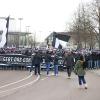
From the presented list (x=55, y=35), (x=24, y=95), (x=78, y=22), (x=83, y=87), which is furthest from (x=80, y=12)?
(x=24, y=95)

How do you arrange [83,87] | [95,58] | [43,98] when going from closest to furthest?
[43,98] < [83,87] < [95,58]

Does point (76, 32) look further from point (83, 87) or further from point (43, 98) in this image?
point (43, 98)

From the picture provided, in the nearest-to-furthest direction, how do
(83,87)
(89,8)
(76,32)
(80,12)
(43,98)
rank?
1. (43,98)
2. (83,87)
3. (89,8)
4. (80,12)
5. (76,32)

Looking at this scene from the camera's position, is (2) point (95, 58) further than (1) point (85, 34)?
No

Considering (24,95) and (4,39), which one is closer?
(24,95)

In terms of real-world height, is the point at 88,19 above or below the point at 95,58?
above

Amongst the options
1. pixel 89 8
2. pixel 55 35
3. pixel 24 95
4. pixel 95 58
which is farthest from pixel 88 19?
pixel 24 95

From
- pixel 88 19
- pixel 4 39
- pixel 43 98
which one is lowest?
pixel 43 98

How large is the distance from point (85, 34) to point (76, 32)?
3.44m

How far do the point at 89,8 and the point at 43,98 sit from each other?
4698cm

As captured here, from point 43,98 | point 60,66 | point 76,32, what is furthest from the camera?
point 76,32

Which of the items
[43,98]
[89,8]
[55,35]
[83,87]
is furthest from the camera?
[89,8]

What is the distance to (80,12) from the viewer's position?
65000mm

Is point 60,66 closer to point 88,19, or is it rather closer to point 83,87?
point 83,87
